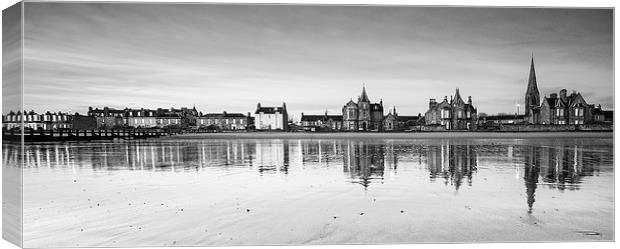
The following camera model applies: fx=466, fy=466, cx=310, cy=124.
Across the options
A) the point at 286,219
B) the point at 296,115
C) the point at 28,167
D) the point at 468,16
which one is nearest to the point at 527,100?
the point at 468,16

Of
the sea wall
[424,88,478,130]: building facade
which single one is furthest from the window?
[424,88,478,130]: building facade

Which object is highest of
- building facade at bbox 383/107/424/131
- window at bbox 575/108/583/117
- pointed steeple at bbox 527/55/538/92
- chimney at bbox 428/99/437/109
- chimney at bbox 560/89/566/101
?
pointed steeple at bbox 527/55/538/92

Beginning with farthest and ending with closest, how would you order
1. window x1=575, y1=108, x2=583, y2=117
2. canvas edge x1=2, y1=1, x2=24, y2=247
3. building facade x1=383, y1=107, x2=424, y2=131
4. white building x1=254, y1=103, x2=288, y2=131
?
building facade x1=383, y1=107, x2=424, y2=131 → white building x1=254, y1=103, x2=288, y2=131 → window x1=575, y1=108, x2=583, y2=117 → canvas edge x1=2, y1=1, x2=24, y2=247

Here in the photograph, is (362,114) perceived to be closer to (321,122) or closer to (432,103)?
(321,122)

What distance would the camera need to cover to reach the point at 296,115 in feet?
35.9

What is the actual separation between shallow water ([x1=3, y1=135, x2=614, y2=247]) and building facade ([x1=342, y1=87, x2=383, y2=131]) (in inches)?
49.3

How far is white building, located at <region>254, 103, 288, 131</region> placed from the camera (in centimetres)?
1104

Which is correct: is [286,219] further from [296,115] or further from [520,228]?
[296,115]

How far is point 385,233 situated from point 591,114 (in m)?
6.05

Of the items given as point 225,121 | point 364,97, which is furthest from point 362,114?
point 225,121

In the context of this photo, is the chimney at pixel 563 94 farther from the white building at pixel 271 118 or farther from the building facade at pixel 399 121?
the white building at pixel 271 118

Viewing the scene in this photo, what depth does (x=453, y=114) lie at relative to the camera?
34.4ft

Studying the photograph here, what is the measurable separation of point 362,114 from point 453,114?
207 centimetres

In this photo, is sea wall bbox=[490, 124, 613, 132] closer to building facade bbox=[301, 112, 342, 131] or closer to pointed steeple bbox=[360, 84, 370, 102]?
pointed steeple bbox=[360, 84, 370, 102]
